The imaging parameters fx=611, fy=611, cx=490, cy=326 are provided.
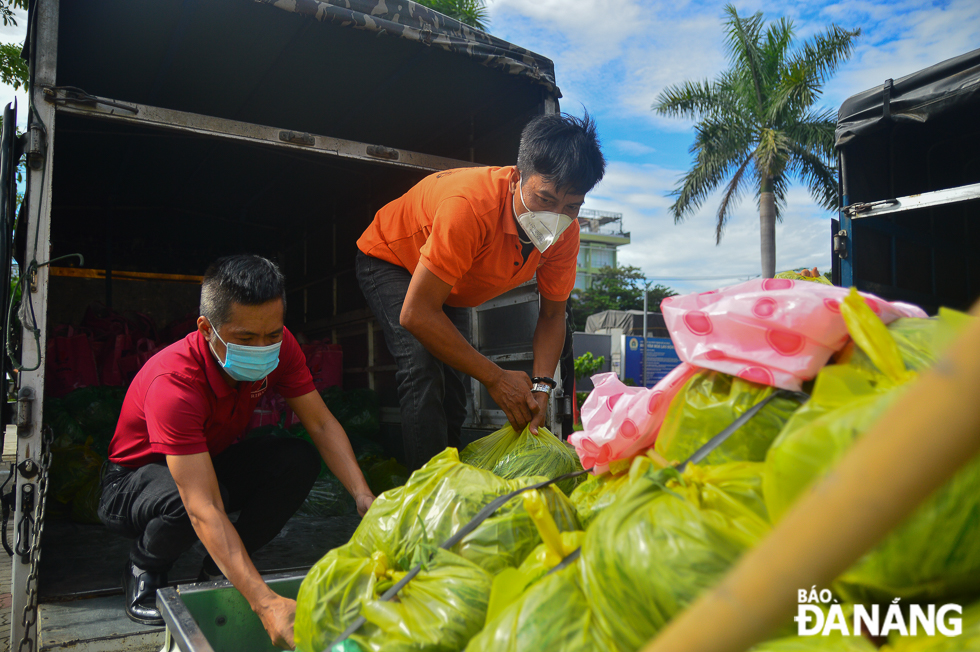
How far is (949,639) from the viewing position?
661 millimetres

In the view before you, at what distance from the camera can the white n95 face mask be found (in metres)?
2.44

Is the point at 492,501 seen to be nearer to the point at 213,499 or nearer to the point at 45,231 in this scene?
the point at 213,499

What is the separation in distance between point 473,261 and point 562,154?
583 mm

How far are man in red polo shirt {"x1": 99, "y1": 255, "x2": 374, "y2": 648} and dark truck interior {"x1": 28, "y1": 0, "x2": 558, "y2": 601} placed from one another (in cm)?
48

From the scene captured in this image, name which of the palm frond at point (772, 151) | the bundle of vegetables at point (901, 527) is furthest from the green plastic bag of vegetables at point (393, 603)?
the palm frond at point (772, 151)

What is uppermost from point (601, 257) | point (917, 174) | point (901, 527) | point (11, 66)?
point (601, 257)

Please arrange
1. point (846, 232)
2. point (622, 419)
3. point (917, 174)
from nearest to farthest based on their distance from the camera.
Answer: point (622, 419) → point (846, 232) → point (917, 174)

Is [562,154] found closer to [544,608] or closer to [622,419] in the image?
[622,419]

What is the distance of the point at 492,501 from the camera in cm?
125

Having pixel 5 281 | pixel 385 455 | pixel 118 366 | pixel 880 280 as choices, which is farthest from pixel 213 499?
pixel 118 366

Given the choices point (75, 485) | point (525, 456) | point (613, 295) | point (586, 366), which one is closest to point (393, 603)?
point (525, 456)

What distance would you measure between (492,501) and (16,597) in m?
2.09

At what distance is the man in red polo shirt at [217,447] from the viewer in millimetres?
2072

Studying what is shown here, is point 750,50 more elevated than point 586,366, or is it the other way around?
point 750,50
